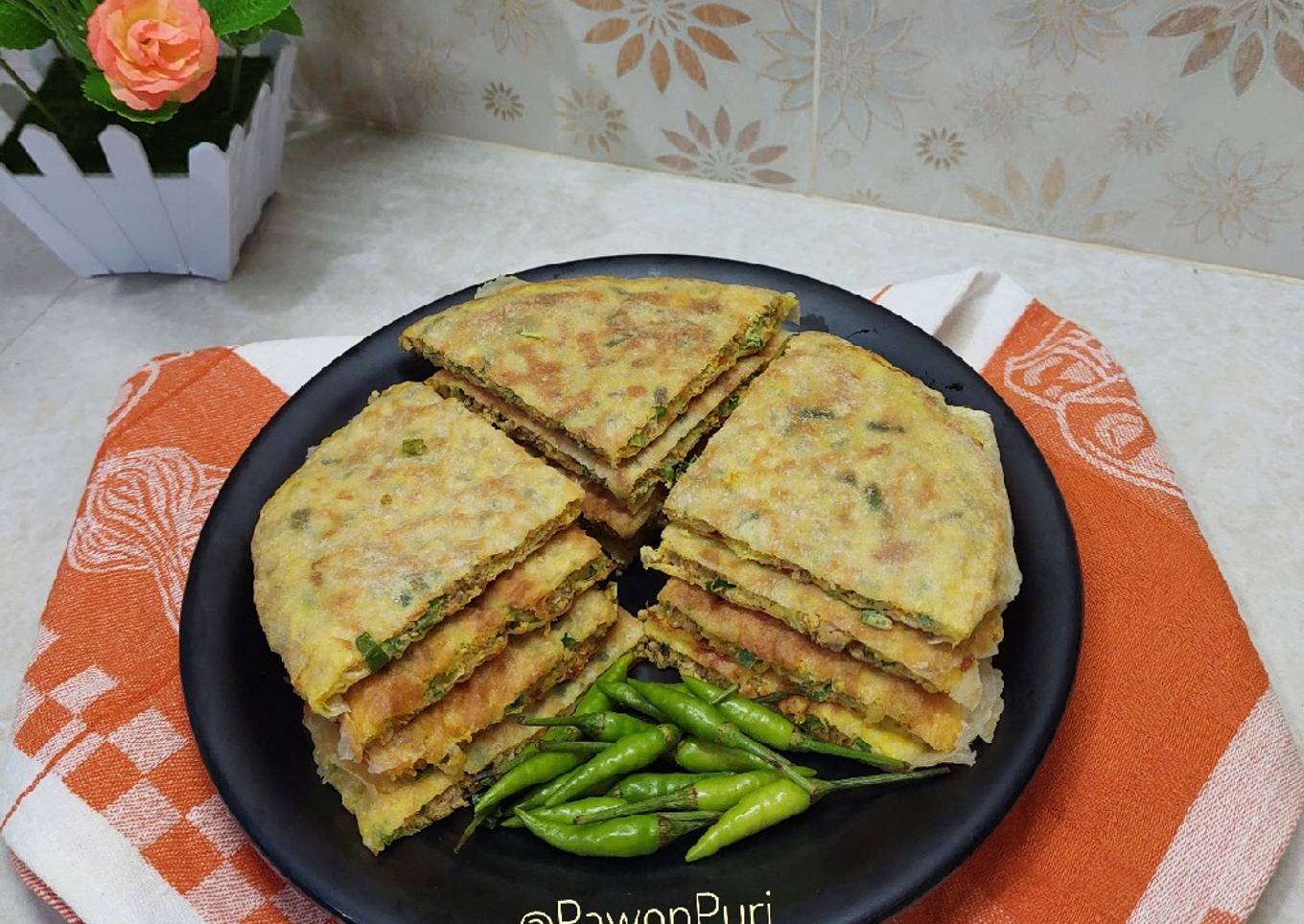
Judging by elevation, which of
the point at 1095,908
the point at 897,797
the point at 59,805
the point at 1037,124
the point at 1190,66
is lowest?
the point at 59,805

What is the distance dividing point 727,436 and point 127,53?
2.31m

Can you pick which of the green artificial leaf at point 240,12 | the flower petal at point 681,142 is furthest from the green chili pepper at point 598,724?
the flower petal at point 681,142

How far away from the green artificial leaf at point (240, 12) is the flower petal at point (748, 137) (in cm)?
176

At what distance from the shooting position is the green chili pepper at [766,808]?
2656mm

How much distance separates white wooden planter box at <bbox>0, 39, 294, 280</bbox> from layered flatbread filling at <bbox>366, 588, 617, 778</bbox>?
2214mm

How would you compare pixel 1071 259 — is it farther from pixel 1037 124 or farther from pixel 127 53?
pixel 127 53

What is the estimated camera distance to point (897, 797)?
2689mm

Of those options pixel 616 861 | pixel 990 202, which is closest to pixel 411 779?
pixel 616 861

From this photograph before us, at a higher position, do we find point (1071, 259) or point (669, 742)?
point (1071, 259)

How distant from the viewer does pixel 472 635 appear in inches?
113

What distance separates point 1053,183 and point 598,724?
274cm

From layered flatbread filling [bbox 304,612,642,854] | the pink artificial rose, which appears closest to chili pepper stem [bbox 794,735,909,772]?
layered flatbread filling [bbox 304,612,642,854]

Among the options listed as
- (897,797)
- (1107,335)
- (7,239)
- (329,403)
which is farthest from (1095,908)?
(7,239)

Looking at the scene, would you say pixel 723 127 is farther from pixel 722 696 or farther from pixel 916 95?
pixel 722 696
